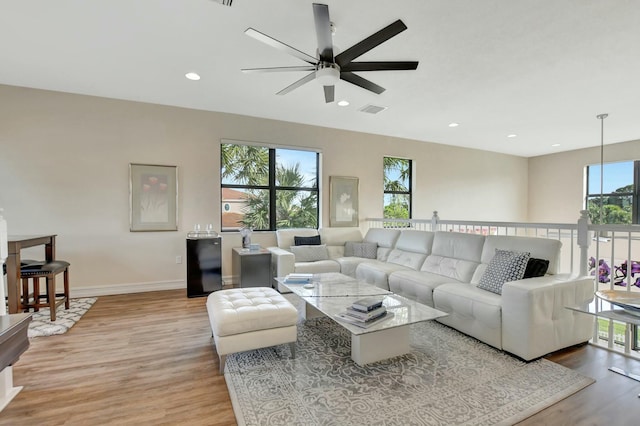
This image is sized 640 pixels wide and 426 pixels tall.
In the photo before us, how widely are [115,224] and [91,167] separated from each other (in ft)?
2.75

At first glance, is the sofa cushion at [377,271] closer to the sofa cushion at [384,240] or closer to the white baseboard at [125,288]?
the sofa cushion at [384,240]

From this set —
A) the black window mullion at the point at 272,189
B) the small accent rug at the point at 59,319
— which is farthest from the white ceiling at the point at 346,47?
the small accent rug at the point at 59,319

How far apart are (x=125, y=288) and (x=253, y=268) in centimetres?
186

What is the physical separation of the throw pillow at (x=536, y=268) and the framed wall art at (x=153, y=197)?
4.49 m

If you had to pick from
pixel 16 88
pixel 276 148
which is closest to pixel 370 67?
pixel 276 148

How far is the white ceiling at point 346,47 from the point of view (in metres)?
2.30

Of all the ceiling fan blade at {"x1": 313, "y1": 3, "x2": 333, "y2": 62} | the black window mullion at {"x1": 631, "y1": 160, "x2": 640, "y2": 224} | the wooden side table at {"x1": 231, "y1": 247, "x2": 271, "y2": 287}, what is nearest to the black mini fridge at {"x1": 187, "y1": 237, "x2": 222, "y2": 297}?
the wooden side table at {"x1": 231, "y1": 247, "x2": 271, "y2": 287}

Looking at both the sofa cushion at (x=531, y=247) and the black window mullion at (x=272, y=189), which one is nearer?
the sofa cushion at (x=531, y=247)

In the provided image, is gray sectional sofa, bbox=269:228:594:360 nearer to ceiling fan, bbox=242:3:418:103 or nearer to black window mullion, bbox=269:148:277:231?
black window mullion, bbox=269:148:277:231

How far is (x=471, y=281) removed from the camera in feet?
10.7

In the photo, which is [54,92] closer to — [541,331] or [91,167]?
[91,167]

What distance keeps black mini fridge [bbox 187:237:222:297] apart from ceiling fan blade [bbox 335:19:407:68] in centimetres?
295

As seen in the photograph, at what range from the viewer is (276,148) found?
518 cm

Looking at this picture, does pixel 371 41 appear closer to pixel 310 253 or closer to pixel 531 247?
pixel 531 247
